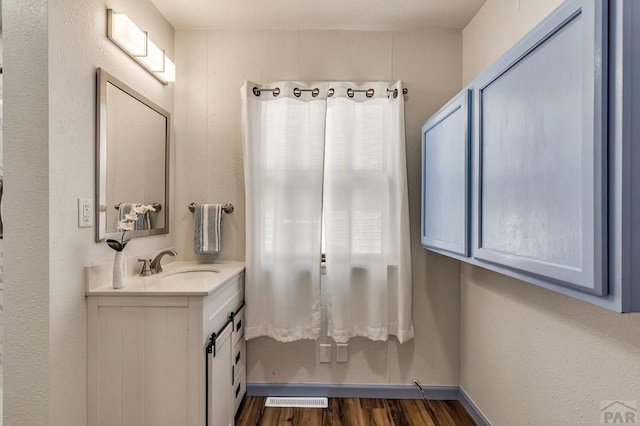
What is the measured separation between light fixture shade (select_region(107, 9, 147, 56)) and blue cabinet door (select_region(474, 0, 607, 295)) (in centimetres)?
169

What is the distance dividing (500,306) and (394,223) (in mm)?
765

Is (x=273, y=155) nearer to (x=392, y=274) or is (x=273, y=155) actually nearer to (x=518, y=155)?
(x=392, y=274)

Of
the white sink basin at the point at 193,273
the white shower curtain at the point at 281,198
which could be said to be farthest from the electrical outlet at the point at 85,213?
the white shower curtain at the point at 281,198

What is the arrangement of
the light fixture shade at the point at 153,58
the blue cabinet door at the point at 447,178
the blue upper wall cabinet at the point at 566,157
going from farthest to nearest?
the light fixture shade at the point at 153,58 → the blue cabinet door at the point at 447,178 → the blue upper wall cabinet at the point at 566,157

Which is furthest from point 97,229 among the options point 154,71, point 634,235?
point 634,235

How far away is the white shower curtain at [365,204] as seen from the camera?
2.28m

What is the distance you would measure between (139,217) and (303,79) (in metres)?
1.36

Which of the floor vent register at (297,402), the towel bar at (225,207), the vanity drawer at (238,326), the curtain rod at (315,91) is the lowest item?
the floor vent register at (297,402)

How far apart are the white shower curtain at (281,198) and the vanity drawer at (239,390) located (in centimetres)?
30

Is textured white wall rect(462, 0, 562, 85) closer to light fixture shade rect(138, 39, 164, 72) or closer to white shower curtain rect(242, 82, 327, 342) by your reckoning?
white shower curtain rect(242, 82, 327, 342)

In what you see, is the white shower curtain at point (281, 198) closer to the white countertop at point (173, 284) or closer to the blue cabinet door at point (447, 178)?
the white countertop at point (173, 284)

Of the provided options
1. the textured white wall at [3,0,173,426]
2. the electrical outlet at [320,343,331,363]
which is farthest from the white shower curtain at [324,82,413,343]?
the textured white wall at [3,0,173,426]

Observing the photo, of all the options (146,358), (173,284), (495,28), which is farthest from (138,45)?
(495,28)

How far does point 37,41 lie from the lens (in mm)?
1336
